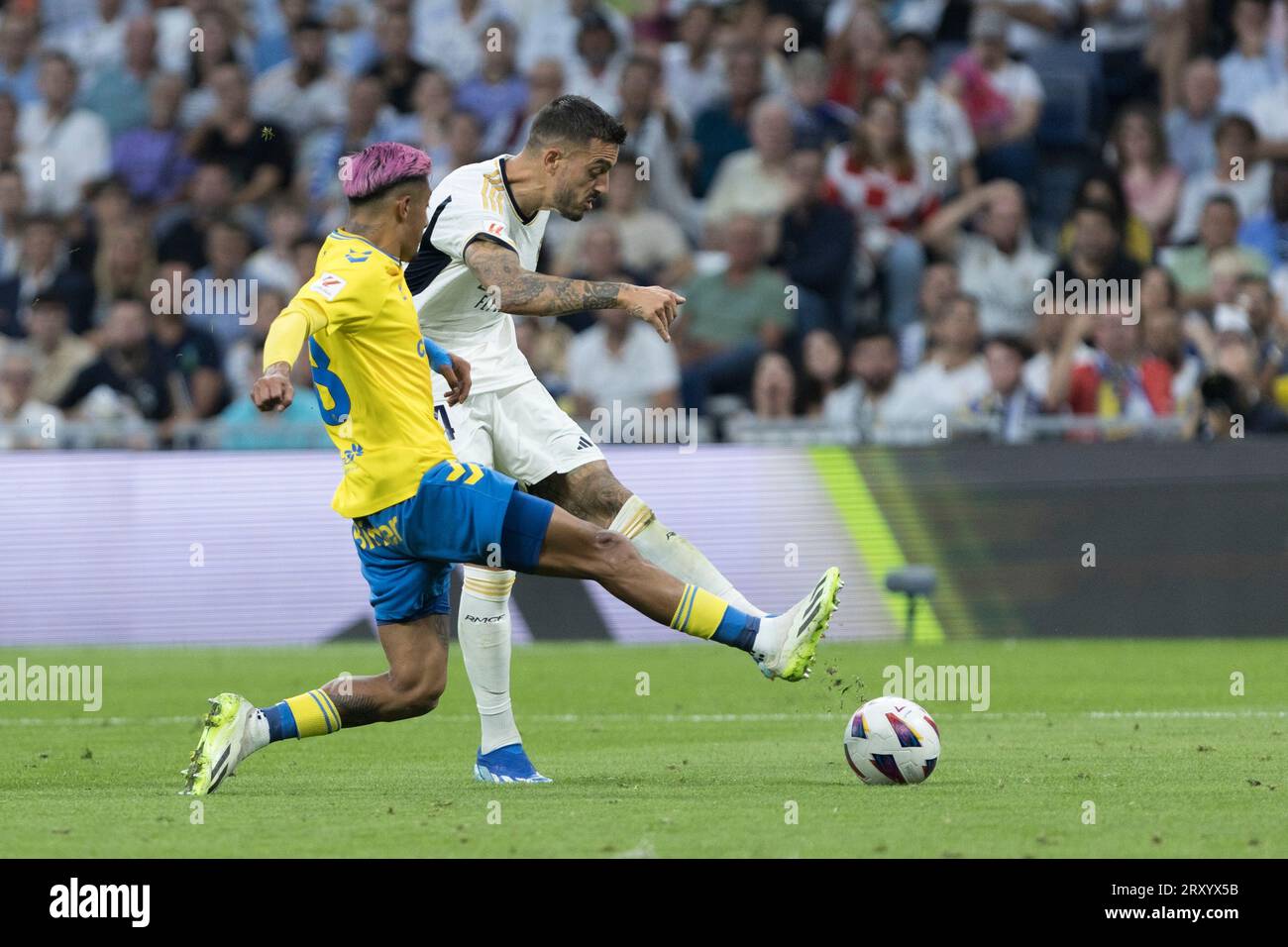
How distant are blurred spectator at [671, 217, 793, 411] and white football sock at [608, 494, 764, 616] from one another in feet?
27.3

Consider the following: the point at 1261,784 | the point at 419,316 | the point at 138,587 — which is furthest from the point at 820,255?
the point at 1261,784

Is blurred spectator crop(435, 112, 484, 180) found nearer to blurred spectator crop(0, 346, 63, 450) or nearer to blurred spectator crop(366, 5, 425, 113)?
blurred spectator crop(366, 5, 425, 113)

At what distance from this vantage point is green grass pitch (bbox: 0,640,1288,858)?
6125mm

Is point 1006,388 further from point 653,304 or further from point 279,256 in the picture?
point 653,304

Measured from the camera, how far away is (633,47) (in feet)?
62.1

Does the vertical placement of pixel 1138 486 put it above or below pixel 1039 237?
below

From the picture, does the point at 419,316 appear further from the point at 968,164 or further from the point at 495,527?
the point at 968,164

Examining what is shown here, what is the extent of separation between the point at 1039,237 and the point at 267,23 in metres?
7.80

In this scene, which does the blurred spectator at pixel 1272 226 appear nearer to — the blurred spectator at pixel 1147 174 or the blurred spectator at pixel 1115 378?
the blurred spectator at pixel 1147 174

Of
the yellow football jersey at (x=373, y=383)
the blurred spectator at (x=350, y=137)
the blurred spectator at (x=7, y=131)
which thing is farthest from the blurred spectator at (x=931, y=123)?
the yellow football jersey at (x=373, y=383)

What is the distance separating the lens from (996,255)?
682 inches

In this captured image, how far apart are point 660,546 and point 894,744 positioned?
49.6 inches

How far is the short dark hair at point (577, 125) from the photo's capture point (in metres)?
8.24

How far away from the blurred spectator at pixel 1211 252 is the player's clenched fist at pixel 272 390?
11.9 meters
